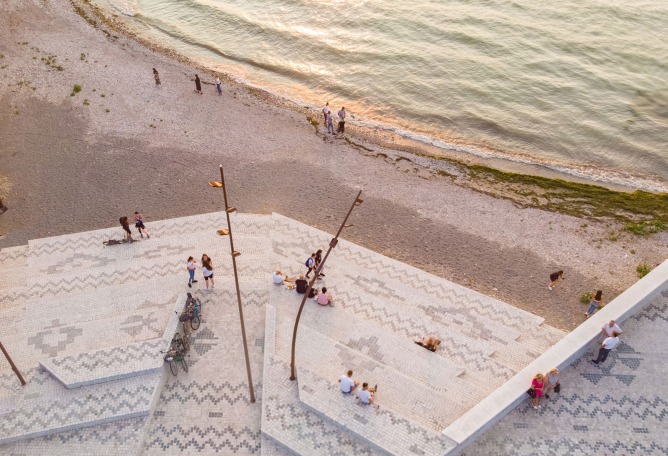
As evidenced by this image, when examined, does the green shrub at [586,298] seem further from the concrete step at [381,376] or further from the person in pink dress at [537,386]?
the concrete step at [381,376]

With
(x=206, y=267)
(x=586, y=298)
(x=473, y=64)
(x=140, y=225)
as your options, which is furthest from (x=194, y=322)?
(x=473, y=64)

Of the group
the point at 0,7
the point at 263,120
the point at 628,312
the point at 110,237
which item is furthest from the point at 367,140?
the point at 0,7

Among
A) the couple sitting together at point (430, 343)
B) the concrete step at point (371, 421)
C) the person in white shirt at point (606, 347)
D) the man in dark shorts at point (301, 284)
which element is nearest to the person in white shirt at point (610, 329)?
the person in white shirt at point (606, 347)

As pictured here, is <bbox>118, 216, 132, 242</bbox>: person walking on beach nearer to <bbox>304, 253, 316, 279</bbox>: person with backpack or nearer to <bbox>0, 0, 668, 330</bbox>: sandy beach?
<bbox>0, 0, 668, 330</bbox>: sandy beach

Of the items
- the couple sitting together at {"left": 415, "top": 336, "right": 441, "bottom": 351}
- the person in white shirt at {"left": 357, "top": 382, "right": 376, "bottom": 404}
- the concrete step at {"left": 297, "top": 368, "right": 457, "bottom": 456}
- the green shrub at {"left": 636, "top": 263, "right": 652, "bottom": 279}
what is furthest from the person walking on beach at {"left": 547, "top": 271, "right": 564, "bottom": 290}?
the person in white shirt at {"left": 357, "top": 382, "right": 376, "bottom": 404}

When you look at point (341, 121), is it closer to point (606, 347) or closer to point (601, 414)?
point (606, 347)

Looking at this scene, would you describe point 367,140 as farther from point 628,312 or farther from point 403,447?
point 403,447
